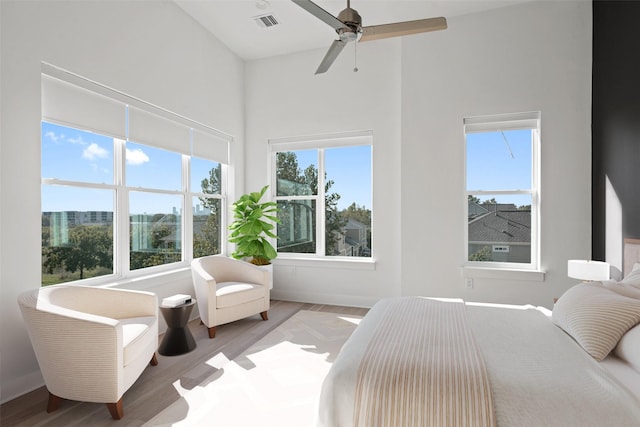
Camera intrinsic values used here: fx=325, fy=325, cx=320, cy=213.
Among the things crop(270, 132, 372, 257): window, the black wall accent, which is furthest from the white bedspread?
crop(270, 132, 372, 257): window

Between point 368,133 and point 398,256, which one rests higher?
point 368,133

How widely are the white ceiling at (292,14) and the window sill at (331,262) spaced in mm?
3005

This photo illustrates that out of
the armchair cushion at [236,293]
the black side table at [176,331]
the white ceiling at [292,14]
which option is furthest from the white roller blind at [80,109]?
the armchair cushion at [236,293]

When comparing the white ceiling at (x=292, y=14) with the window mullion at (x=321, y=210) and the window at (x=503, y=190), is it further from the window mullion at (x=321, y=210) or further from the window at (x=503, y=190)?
the window mullion at (x=321, y=210)

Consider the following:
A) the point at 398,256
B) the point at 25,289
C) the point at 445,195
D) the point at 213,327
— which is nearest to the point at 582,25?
the point at 445,195

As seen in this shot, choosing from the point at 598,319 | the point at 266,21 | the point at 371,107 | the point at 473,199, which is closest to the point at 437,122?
the point at 371,107

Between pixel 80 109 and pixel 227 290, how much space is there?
213 cm

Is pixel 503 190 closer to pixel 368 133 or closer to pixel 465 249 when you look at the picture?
pixel 465 249

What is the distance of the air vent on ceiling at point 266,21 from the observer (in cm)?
382

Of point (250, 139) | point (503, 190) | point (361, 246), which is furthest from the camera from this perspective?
point (250, 139)

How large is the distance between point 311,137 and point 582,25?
3296 mm

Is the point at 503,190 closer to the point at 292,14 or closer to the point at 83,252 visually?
the point at 292,14

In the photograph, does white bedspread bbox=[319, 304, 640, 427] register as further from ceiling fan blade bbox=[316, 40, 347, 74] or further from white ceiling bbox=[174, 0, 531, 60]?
white ceiling bbox=[174, 0, 531, 60]

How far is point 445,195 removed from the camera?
12.7 ft
